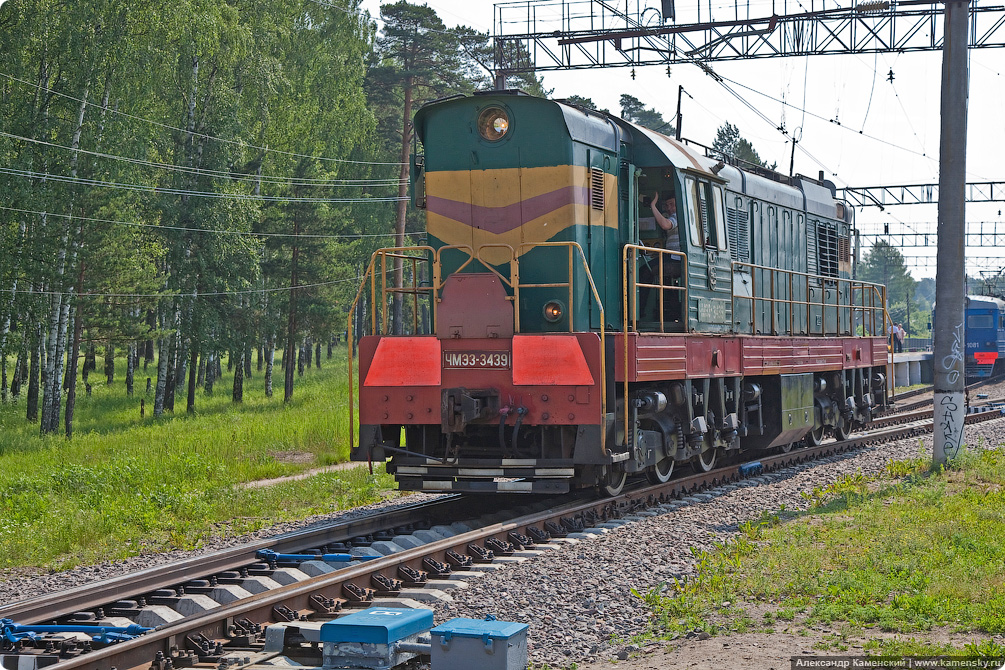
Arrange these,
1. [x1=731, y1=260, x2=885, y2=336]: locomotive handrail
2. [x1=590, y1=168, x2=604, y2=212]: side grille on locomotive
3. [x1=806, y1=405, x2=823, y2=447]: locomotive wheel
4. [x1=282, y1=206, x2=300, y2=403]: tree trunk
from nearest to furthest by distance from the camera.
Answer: [x1=590, y1=168, x2=604, y2=212]: side grille on locomotive, [x1=731, y1=260, x2=885, y2=336]: locomotive handrail, [x1=806, y1=405, x2=823, y2=447]: locomotive wheel, [x1=282, y1=206, x2=300, y2=403]: tree trunk

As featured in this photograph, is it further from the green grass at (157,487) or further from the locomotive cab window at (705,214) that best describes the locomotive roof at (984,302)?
the locomotive cab window at (705,214)

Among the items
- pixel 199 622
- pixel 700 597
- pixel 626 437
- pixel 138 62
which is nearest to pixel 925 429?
pixel 626 437

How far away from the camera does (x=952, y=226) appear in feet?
40.3

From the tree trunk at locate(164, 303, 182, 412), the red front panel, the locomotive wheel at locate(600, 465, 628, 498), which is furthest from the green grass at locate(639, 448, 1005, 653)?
the tree trunk at locate(164, 303, 182, 412)

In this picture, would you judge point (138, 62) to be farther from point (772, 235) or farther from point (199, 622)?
point (199, 622)

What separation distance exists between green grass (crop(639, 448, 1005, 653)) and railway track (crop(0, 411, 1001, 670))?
4.99 feet

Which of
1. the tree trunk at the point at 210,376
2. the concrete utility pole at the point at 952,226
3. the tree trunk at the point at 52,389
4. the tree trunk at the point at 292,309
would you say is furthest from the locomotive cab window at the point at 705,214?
the tree trunk at the point at 210,376

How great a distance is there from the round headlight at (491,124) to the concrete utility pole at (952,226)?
20.4 feet

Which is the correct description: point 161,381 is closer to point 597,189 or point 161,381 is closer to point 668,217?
point 668,217

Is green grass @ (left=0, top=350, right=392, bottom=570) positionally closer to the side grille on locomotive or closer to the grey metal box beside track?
the side grille on locomotive

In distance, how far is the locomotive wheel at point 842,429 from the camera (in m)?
15.7

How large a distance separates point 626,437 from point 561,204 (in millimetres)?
2452

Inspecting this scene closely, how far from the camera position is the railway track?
521 cm

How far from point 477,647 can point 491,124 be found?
6.54m
